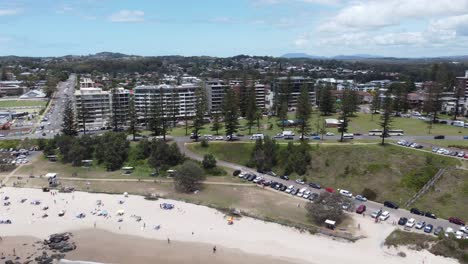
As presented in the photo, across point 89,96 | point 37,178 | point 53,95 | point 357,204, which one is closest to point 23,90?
point 53,95

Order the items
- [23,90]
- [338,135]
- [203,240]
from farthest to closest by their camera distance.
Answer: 1. [23,90]
2. [338,135]
3. [203,240]

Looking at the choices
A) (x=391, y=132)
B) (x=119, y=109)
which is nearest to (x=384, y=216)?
(x=391, y=132)

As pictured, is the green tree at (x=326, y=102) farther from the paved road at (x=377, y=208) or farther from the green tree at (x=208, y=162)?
the green tree at (x=208, y=162)

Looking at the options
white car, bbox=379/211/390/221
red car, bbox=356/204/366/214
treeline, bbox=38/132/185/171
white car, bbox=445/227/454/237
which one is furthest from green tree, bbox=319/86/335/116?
white car, bbox=445/227/454/237

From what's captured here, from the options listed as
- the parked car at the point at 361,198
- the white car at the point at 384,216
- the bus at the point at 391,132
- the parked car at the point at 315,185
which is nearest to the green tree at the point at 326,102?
the bus at the point at 391,132

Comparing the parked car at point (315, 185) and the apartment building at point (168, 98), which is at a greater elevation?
the apartment building at point (168, 98)

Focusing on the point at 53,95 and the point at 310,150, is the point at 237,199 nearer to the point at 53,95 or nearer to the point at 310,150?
the point at 310,150
